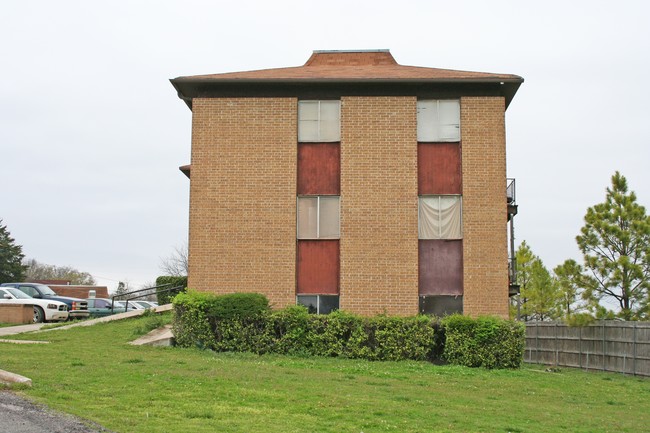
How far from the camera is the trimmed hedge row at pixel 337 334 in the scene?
68.9 ft

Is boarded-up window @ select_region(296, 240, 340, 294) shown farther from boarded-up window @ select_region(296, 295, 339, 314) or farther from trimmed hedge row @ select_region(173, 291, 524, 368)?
trimmed hedge row @ select_region(173, 291, 524, 368)

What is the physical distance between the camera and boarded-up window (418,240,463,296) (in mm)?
23688

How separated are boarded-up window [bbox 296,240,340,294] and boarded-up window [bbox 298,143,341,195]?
1528 millimetres

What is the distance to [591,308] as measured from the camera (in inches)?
1091

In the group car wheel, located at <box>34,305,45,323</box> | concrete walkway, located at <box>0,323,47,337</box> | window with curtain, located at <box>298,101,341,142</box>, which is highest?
window with curtain, located at <box>298,101,341,142</box>

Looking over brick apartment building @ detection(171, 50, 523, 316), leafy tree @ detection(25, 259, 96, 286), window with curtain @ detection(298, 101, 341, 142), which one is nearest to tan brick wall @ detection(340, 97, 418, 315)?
brick apartment building @ detection(171, 50, 523, 316)

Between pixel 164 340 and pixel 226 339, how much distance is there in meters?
1.70

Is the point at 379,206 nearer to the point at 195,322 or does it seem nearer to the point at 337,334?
the point at 337,334

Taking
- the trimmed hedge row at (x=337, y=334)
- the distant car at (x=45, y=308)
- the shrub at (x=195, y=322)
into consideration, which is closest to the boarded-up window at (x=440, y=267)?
the trimmed hedge row at (x=337, y=334)

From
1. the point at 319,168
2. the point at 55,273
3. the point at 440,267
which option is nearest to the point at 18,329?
the point at 319,168

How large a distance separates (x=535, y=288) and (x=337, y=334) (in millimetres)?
25815

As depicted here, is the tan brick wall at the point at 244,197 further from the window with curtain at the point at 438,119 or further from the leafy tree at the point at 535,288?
the leafy tree at the point at 535,288

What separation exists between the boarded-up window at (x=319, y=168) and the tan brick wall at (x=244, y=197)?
33cm

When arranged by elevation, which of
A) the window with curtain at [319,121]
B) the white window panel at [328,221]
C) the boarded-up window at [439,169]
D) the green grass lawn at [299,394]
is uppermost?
the window with curtain at [319,121]
